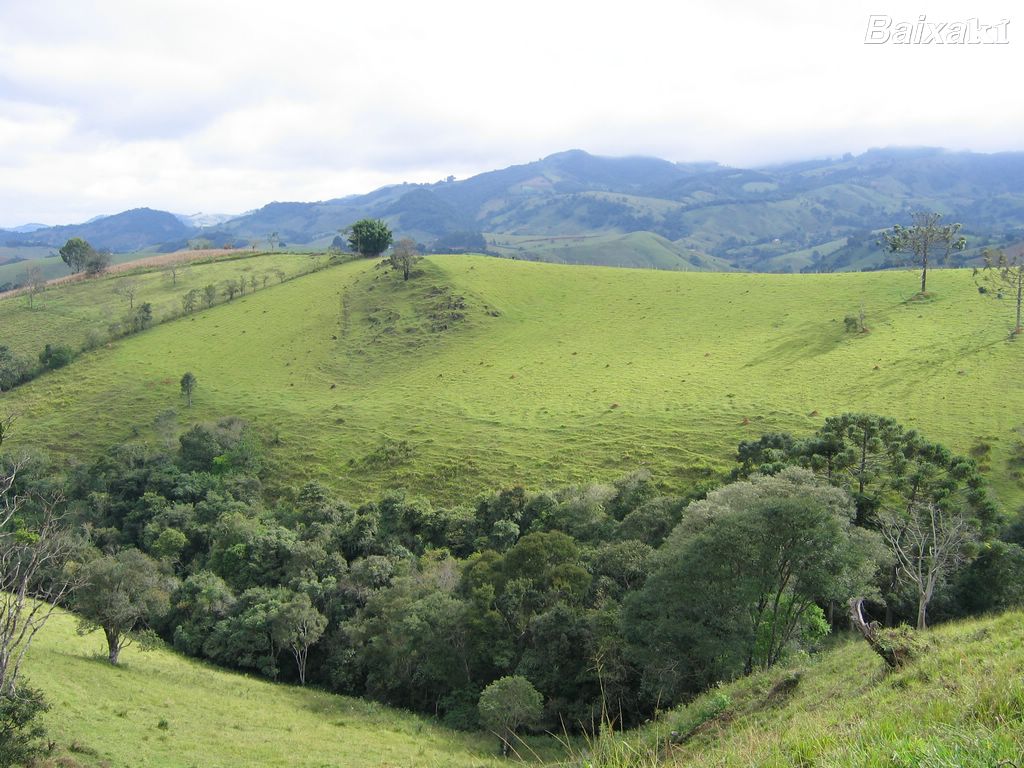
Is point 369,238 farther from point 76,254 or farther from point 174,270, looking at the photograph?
point 76,254

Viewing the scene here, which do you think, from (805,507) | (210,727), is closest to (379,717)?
(210,727)

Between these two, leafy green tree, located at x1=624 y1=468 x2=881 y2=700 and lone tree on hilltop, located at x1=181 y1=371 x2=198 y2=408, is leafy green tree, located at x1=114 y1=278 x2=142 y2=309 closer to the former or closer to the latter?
lone tree on hilltop, located at x1=181 y1=371 x2=198 y2=408

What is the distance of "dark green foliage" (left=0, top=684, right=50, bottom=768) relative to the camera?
18.7m

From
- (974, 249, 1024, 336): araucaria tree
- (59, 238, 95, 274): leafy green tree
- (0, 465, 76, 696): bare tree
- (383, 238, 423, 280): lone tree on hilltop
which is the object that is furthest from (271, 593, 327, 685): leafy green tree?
(59, 238, 95, 274): leafy green tree

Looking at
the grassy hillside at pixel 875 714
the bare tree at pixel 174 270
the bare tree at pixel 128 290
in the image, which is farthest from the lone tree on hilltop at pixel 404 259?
the grassy hillside at pixel 875 714

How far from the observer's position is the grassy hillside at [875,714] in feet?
19.4

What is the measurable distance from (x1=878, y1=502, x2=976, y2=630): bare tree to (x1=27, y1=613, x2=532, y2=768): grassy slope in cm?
2322

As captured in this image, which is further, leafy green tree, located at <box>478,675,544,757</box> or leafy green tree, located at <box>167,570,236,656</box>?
leafy green tree, located at <box>167,570,236,656</box>

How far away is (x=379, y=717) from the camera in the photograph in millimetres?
33469

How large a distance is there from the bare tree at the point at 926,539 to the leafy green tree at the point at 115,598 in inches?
1615

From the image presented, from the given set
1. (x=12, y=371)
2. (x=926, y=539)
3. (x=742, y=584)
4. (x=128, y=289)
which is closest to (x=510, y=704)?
(x=742, y=584)

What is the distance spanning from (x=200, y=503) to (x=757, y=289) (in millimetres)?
80614

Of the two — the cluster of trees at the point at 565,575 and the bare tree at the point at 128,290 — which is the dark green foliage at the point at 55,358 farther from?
the cluster of trees at the point at 565,575

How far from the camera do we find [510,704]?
28.9 metres
